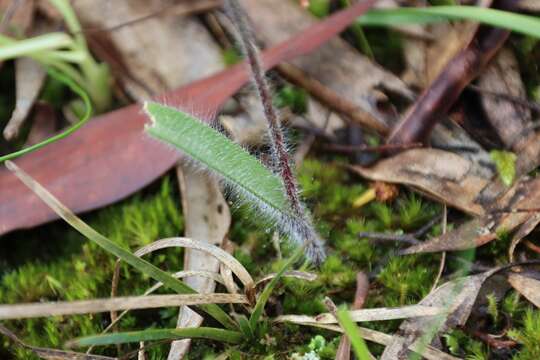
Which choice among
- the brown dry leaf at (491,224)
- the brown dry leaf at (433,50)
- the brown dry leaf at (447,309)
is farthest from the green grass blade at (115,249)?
the brown dry leaf at (433,50)

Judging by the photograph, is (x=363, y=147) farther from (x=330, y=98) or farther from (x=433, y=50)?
(x=433, y=50)

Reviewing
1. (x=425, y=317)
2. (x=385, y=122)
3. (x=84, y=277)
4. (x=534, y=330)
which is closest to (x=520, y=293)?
(x=534, y=330)

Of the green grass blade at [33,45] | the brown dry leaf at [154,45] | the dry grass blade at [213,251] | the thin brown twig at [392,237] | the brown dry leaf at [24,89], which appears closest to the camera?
the dry grass blade at [213,251]

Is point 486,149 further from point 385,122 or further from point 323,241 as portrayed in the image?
point 323,241

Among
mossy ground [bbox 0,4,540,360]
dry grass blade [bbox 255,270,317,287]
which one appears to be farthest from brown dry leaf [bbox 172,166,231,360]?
dry grass blade [bbox 255,270,317,287]

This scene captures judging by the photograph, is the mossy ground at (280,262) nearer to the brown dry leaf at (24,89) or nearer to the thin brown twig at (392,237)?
the thin brown twig at (392,237)
